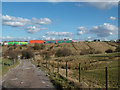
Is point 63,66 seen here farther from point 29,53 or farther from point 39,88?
point 29,53

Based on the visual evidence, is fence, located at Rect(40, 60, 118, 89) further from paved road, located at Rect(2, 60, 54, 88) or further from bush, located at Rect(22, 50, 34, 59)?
bush, located at Rect(22, 50, 34, 59)

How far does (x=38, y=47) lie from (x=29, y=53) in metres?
37.8

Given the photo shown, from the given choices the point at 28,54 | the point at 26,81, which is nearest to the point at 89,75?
the point at 26,81

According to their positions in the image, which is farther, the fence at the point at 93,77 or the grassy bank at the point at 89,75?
the fence at the point at 93,77

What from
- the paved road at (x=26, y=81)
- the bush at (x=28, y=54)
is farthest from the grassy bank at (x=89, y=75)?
the bush at (x=28, y=54)

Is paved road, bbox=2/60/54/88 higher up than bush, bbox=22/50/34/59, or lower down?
higher up

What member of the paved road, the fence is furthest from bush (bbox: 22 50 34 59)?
the paved road

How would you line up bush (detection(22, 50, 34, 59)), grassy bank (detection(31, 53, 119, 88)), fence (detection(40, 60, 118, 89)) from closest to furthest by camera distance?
grassy bank (detection(31, 53, 119, 88)) < fence (detection(40, 60, 118, 89)) < bush (detection(22, 50, 34, 59))

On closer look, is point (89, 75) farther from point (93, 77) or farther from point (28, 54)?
point (28, 54)

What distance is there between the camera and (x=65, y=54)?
83.2 m

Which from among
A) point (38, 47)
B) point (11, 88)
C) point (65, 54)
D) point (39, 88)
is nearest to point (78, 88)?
point (39, 88)

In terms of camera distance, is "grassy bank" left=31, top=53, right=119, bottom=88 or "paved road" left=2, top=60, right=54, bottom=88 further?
"grassy bank" left=31, top=53, right=119, bottom=88

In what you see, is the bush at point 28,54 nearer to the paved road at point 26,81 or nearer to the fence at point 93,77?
the fence at point 93,77

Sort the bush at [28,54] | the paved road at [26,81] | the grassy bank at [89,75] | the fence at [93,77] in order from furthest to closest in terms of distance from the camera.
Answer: the bush at [28,54], the fence at [93,77], the grassy bank at [89,75], the paved road at [26,81]
